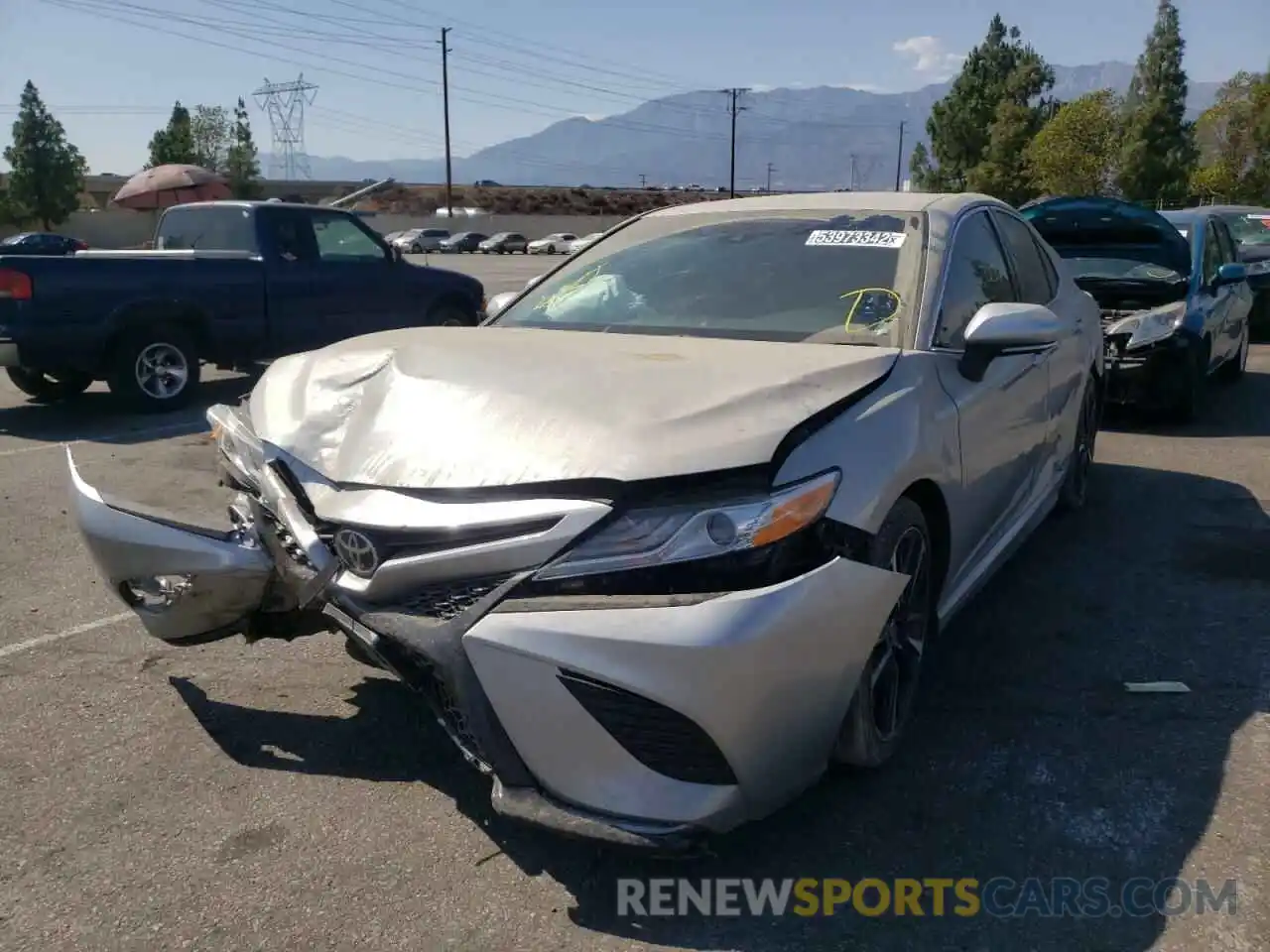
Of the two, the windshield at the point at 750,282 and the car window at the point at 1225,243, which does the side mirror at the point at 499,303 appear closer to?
the windshield at the point at 750,282

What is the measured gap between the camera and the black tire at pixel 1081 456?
5.47 meters

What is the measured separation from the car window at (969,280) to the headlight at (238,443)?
2.10m

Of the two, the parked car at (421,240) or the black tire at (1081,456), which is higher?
the black tire at (1081,456)

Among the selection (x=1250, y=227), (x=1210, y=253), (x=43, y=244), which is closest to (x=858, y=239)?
(x=1210, y=253)

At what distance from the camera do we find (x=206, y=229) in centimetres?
1025

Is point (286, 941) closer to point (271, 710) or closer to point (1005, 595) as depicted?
point (271, 710)

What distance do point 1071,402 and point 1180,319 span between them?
3.56 metres

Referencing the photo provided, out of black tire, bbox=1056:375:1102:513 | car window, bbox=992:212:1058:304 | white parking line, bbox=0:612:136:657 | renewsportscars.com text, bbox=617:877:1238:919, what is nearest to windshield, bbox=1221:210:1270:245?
black tire, bbox=1056:375:1102:513

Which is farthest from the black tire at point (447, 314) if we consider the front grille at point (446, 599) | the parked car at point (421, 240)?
the parked car at point (421, 240)

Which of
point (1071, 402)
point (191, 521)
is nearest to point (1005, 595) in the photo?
point (1071, 402)

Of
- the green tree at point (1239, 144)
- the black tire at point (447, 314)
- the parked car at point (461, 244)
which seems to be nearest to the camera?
the black tire at point (447, 314)

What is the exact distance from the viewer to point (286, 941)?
8.16 ft

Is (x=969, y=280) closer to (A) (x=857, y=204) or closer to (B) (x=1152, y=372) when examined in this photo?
(A) (x=857, y=204)

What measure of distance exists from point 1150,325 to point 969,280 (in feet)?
15.5
